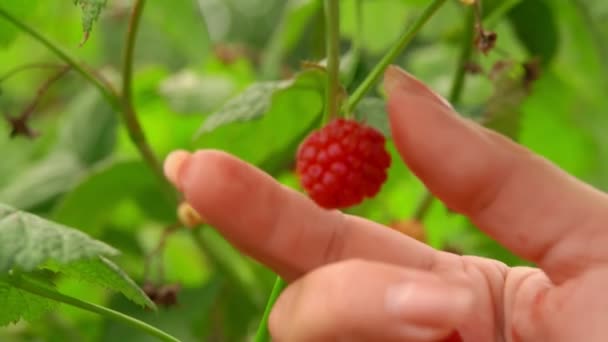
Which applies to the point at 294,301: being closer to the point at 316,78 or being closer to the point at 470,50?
the point at 316,78

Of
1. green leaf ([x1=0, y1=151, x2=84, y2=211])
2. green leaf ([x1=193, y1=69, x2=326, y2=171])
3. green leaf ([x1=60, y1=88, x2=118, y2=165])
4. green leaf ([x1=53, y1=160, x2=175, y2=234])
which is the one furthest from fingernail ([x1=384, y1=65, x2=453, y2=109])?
green leaf ([x1=60, y1=88, x2=118, y2=165])

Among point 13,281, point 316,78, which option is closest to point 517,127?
point 316,78

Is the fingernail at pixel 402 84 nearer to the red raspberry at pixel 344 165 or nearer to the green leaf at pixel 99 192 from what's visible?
the red raspberry at pixel 344 165

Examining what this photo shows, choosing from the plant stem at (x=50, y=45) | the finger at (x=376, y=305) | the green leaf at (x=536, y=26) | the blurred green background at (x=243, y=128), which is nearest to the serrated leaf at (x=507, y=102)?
the blurred green background at (x=243, y=128)

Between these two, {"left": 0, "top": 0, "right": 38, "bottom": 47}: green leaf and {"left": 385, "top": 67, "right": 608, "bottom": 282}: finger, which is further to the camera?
{"left": 0, "top": 0, "right": 38, "bottom": 47}: green leaf

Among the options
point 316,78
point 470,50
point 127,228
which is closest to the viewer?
point 316,78

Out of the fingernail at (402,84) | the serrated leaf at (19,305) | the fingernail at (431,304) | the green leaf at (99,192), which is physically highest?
the fingernail at (402,84)

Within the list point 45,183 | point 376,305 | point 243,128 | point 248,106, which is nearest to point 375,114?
point 248,106

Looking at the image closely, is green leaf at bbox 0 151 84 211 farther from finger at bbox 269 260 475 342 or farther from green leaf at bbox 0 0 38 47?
finger at bbox 269 260 475 342
